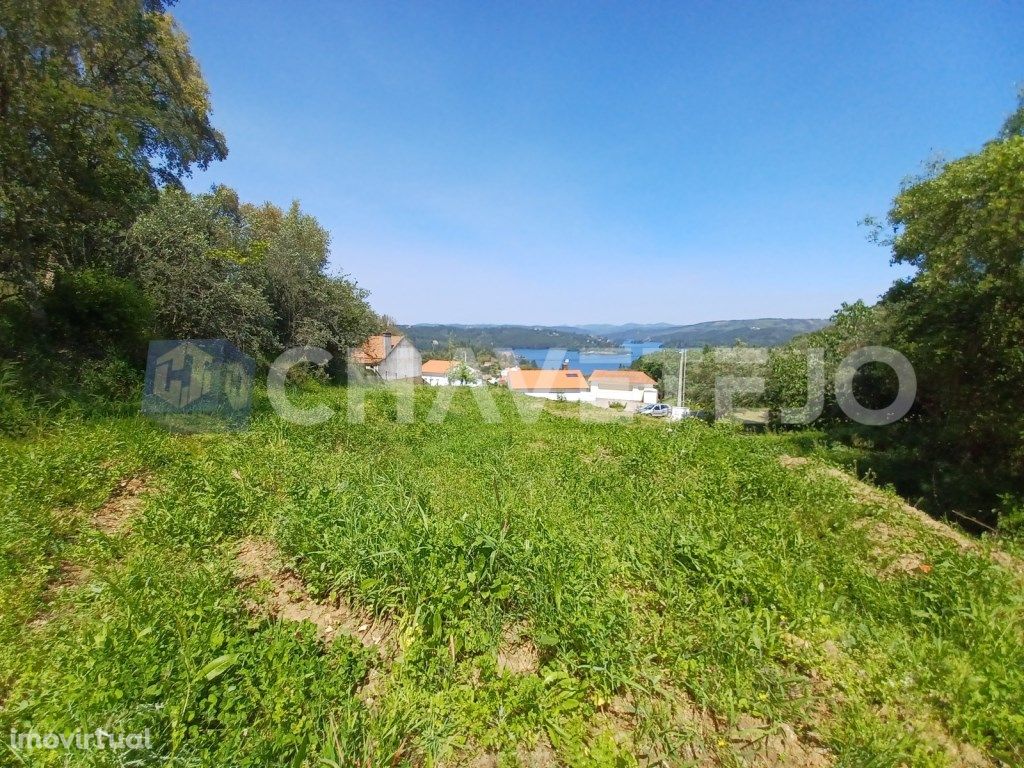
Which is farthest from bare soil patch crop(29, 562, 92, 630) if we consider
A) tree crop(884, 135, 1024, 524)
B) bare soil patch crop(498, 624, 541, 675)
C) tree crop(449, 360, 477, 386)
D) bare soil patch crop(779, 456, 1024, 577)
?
tree crop(449, 360, 477, 386)

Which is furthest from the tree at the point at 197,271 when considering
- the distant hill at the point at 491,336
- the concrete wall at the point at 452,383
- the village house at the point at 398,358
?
the distant hill at the point at 491,336

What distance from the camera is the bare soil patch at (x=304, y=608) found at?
2.46 m

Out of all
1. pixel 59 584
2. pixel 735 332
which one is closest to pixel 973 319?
pixel 59 584

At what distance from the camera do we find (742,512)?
3.83 metres

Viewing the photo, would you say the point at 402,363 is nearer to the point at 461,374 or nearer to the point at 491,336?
the point at 461,374

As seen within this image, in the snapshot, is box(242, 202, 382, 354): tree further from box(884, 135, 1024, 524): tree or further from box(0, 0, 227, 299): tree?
box(884, 135, 1024, 524): tree

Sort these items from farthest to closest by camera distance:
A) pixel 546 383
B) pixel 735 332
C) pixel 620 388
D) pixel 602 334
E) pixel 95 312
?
pixel 602 334
pixel 735 332
pixel 620 388
pixel 546 383
pixel 95 312

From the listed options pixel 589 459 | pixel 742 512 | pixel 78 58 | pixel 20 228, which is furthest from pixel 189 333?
pixel 742 512

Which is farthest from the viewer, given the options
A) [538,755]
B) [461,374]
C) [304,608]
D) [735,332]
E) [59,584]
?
[735,332]

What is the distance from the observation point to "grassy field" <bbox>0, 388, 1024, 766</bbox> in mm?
1884

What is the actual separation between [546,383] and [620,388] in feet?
28.2

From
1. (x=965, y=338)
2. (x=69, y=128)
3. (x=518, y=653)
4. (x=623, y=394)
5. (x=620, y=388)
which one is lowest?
(x=623, y=394)

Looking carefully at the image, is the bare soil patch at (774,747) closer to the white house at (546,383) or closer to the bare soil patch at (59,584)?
the bare soil patch at (59,584)

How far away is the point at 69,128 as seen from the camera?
5422mm
